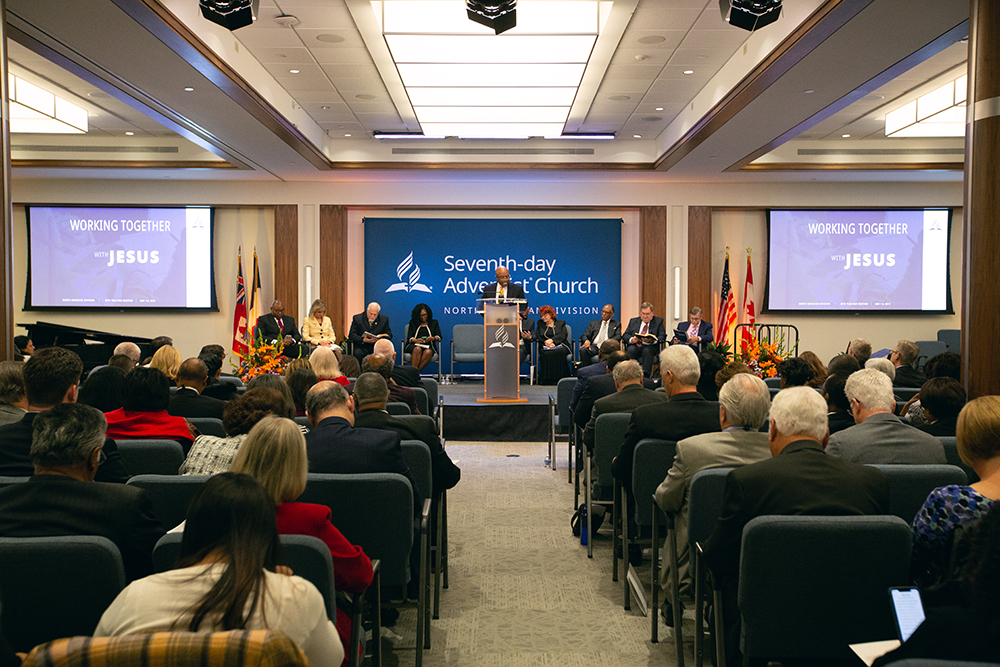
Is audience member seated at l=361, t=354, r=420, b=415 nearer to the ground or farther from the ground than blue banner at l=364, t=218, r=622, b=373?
nearer to the ground

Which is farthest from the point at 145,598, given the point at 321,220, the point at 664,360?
the point at 321,220

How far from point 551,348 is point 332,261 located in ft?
12.7

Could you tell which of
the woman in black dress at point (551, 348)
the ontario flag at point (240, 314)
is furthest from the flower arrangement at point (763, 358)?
the ontario flag at point (240, 314)

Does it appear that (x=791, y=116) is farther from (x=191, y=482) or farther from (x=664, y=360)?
(x=191, y=482)

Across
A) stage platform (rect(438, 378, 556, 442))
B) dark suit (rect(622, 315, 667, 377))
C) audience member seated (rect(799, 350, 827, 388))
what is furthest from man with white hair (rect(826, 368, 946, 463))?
dark suit (rect(622, 315, 667, 377))

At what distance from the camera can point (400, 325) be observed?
13062 millimetres

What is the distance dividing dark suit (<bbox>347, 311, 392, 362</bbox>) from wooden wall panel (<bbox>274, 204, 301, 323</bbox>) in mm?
1766

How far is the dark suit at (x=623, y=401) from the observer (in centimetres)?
463

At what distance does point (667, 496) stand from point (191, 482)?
174 cm

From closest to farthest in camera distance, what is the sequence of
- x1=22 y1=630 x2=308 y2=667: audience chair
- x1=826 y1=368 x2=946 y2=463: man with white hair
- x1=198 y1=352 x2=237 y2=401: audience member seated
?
x1=22 y1=630 x2=308 y2=667: audience chair
x1=826 y1=368 x2=946 y2=463: man with white hair
x1=198 y1=352 x2=237 y2=401: audience member seated

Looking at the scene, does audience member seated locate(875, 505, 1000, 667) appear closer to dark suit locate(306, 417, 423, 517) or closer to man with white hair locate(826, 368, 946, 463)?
man with white hair locate(826, 368, 946, 463)

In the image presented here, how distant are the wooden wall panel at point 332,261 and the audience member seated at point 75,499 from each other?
34.1 ft

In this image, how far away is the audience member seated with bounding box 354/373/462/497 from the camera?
12.0ft

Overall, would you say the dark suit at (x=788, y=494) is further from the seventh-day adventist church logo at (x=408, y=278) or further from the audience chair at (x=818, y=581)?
the seventh-day adventist church logo at (x=408, y=278)
